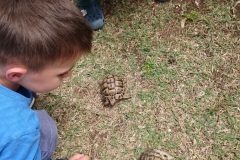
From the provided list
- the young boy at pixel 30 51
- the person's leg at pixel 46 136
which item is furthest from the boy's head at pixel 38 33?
the person's leg at pixel 46 136

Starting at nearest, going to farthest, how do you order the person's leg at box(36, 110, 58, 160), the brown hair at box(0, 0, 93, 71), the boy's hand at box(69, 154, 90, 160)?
the brown hair at box(0, 0, 93, 71), the person's leg at box(36, 110, 58, 160), the boy's hand at box(69, 154, 90, 160)

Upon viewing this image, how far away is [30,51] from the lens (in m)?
1.51

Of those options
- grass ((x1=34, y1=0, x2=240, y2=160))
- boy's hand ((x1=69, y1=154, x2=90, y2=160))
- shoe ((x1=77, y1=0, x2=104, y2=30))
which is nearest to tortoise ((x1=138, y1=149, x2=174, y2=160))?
grass ((x1=34, y1=0, x2=240, y2=160))

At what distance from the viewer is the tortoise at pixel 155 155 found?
2.41 metres

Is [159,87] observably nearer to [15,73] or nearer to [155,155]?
[155,155]

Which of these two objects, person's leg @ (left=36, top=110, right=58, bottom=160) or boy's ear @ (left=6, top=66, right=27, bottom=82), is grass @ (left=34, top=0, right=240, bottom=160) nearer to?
person's leg @ (left=36, top=110, right=58, bottom=160)

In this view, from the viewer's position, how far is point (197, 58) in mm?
2840

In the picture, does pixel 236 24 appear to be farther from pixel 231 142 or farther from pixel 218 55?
pixel 231 142

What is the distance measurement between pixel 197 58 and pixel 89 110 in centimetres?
84

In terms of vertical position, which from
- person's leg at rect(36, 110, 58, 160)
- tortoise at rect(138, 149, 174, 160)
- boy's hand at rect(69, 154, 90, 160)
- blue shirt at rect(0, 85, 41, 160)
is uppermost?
blue shirt at rect(0, 85, 41, 160)

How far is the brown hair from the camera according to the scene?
1483 millimetres

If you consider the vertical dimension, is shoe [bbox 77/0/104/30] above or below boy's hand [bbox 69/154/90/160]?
above

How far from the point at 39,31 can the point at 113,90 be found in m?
1.19

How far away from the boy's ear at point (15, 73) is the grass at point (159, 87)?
1113 millimetres
